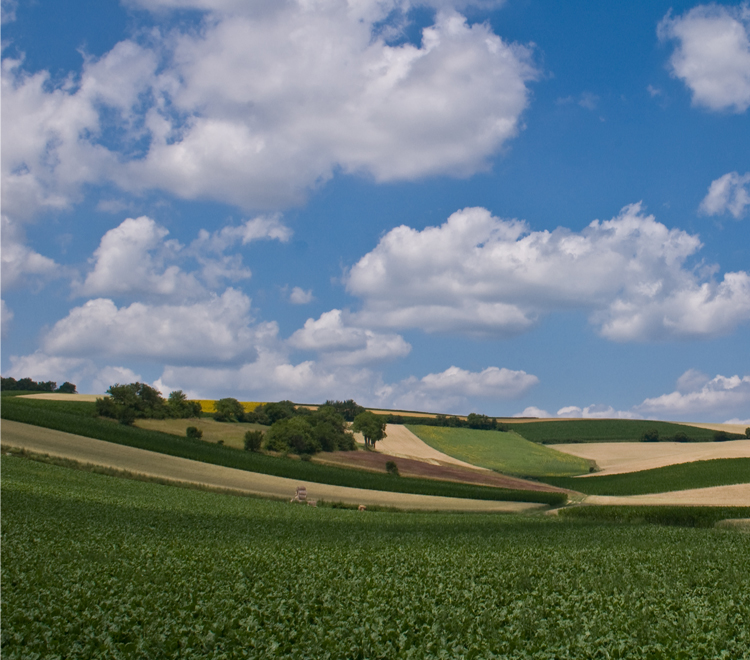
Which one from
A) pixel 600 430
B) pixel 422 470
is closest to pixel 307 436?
pixel 422 470

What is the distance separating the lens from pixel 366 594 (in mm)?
14328

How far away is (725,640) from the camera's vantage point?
11.0 metres

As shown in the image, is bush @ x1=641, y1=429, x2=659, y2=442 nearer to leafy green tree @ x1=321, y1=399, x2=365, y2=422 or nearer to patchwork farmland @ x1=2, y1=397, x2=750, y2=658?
leafy green tree @ x1=321, y1=399, x2=365, y2=422

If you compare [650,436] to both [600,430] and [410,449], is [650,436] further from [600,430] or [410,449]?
[410,449]

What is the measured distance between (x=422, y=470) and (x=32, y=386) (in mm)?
90172

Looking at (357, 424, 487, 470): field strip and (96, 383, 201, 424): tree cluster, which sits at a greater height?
(96, 383, 201, 424): tree cluster

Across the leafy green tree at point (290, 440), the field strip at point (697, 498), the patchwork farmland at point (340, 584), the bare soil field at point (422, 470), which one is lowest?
the bare soil field at point (422, 470)

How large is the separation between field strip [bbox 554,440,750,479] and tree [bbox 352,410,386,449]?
32.5m

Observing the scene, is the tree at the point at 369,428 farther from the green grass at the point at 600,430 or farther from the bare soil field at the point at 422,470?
the green grass at the point at 600,430

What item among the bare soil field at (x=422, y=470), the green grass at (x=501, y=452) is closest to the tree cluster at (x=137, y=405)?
the bare soil field at (x=422, y=470)

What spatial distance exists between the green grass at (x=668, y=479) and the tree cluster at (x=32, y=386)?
9992cm

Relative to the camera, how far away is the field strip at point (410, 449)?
307 ft

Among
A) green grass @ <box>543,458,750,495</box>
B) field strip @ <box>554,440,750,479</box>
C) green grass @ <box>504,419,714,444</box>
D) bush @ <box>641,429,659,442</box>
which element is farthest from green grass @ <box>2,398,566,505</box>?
green grass @ <box>504,419,714,444</box>

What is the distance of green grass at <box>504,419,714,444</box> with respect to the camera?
127m
